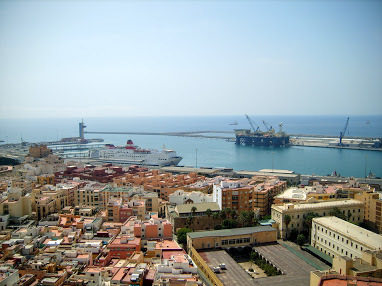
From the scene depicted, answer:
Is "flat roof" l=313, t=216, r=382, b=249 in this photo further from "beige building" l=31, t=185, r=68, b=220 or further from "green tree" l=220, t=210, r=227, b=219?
"beige building" l=31, t=185, r=68, b=220

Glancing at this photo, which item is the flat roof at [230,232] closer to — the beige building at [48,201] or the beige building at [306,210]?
the beige building at [306,210]

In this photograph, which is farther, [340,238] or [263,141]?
[263,141]

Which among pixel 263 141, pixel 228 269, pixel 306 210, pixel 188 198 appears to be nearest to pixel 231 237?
pixel 228 269

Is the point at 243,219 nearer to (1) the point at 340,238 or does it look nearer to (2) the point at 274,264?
(2) the point at 274,264

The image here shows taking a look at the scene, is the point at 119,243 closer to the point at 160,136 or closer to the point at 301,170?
the point at 301,170

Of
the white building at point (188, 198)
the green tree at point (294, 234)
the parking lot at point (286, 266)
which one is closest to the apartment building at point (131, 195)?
the white building at point (188, 198)
